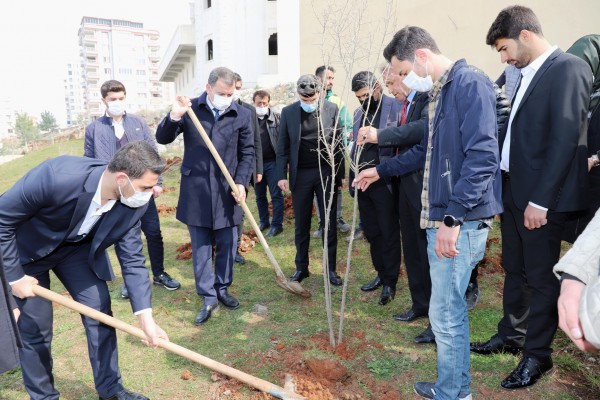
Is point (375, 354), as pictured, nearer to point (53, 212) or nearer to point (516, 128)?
point (516, 128)

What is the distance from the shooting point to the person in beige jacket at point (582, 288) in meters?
1.31

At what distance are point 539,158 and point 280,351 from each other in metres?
2.34

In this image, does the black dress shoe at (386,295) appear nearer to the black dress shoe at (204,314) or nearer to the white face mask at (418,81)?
the black dress shoe at (204,314)

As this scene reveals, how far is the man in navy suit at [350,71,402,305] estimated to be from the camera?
4.30m

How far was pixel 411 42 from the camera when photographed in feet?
8.58

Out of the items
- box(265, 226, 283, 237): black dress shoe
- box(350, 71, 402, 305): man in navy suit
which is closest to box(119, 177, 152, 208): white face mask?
box(350, 71, 402, 305): man in navy suit

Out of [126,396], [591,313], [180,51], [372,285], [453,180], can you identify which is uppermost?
[180,51]

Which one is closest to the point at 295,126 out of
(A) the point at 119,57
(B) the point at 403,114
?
(B) the point at 403,114

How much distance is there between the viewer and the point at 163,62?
37.1 meters

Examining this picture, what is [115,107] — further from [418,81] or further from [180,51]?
[180,51]

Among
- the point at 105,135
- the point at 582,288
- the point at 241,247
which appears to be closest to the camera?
the point at 582,288

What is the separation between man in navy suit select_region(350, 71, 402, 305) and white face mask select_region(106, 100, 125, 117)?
8.16 ft

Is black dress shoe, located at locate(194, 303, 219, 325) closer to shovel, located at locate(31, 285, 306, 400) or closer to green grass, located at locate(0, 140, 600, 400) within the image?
green grass, located at locate(0, 140, 600, 400)

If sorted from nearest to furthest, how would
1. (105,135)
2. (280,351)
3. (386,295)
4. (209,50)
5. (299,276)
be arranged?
1. (280,351)
2. (386,295)
3. (105,135)
4. (299,276)
5. (209,50)
